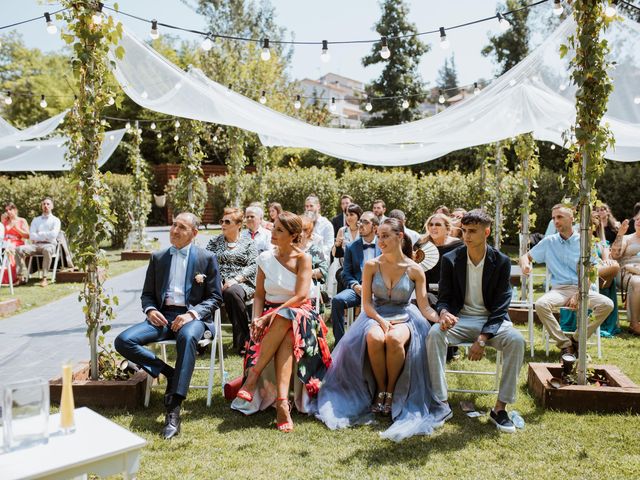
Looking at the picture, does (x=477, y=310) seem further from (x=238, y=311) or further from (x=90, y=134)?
(x=90, y=134)

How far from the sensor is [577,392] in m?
4.12

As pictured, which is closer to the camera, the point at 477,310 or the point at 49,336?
the point at 477,310

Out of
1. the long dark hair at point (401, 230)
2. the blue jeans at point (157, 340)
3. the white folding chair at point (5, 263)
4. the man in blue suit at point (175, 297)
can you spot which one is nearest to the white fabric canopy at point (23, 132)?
the white folding chair at point (5, 263)

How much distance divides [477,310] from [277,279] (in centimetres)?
153

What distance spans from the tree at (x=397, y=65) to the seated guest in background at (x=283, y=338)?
25.4 metres

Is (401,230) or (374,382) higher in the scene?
(401,230)

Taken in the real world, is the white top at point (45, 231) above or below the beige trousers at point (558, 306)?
above

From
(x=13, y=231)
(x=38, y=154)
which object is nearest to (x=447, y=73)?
(x=38, y=154)

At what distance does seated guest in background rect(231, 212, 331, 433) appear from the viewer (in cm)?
417

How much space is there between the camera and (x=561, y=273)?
5.56 metres

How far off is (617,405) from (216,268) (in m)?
3.12

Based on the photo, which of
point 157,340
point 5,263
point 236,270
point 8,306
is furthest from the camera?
point 5,263

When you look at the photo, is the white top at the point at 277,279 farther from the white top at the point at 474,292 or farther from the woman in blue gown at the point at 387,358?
the white top at the point at 474,292

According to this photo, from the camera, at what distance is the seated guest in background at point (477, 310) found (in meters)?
3.94
